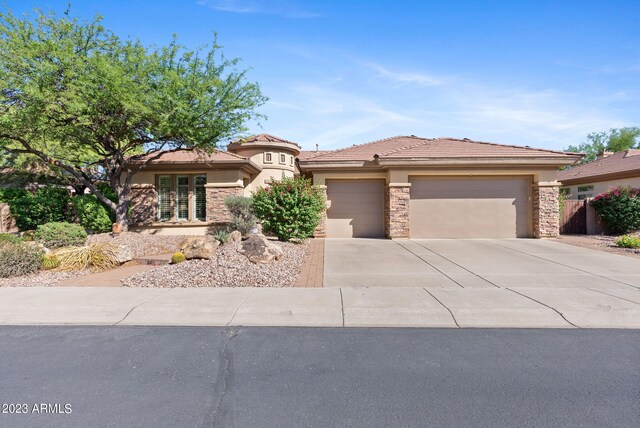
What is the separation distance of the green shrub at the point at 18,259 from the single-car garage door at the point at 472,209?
1277 cm

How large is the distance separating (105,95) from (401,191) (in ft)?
37.2

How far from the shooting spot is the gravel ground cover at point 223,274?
7254 mm

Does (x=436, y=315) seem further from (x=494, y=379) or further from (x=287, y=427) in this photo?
(x=287, y=427)

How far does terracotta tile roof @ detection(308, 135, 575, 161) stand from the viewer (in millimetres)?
14398

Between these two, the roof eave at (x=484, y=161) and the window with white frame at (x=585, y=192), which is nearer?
the roof eave at (x=484, y=161)

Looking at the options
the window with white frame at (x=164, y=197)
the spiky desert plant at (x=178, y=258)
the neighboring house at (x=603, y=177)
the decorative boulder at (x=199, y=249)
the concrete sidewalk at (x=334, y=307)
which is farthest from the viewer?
the neighboring house at (x=603, y=177)

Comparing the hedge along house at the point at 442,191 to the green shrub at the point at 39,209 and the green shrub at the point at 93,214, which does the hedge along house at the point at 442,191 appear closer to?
the green shrub at the point at 93,214

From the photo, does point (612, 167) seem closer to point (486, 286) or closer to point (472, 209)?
point (472, 209)

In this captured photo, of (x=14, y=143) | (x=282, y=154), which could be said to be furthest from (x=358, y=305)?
(x=282, y=154)

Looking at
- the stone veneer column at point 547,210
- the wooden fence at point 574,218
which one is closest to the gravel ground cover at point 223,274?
the stone veneer column at point 547,210

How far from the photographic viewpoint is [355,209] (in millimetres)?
15398

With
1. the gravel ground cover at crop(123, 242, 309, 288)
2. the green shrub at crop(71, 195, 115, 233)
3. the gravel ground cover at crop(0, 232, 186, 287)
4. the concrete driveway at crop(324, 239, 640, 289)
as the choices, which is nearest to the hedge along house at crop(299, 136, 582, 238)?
the concrete driveway at crop(324, 239, 640, 289)

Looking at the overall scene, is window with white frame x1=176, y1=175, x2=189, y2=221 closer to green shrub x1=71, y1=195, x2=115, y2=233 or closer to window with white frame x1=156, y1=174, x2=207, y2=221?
window with white frame x1=156, y1=174, x2=207, y2=221

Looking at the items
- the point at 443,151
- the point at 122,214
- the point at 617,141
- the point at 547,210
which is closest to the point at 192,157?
the point at 122,214
